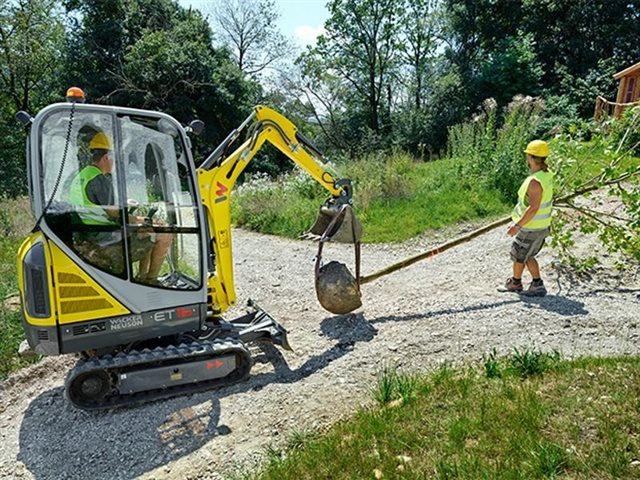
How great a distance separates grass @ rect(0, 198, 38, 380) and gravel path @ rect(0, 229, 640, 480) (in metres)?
0.49

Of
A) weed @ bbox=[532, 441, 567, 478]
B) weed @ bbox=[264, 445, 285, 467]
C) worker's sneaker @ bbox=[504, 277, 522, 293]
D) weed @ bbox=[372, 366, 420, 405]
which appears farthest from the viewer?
worker's sneaker @ bbox=[504, 277, 522, 293]

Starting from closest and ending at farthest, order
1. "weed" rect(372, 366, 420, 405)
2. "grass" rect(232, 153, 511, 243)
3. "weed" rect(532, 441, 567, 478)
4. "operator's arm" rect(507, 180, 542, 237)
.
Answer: "weed" rect(532, 441, 567, 478), "weed" rect(372, 366, 420, 405), "operator's arm" rect(507, 180, 542, 237), "grass" rect(232, 153, 511, 243)

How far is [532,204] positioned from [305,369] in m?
3.27

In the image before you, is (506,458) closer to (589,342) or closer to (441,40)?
(589,342)

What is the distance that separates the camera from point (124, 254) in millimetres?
3975

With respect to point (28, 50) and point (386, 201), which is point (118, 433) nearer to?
point (386, 201)

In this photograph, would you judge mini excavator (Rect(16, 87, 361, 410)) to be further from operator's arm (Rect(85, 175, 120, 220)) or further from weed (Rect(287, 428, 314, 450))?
weed (Rect(287, 428, 314, 450))

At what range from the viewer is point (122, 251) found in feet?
13.0

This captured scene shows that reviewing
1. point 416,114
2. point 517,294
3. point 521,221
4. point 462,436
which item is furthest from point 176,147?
point 416,114

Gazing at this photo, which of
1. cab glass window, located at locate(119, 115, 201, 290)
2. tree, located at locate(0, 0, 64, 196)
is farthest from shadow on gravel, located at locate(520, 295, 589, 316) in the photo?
tree, located at locate(0, 0, 64, 196)

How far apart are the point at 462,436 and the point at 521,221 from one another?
132 inches

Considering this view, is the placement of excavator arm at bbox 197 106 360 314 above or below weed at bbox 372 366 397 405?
above

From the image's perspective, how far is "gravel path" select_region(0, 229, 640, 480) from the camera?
3.59 metres

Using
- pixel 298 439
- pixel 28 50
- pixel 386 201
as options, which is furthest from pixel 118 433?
pixel 28 50
